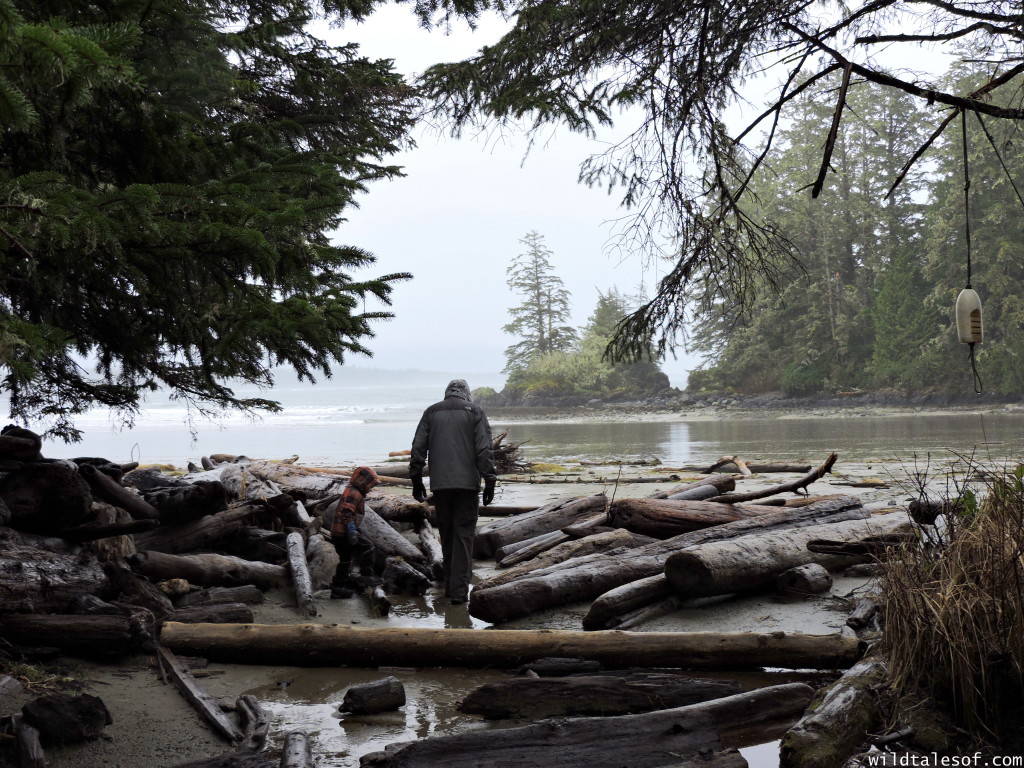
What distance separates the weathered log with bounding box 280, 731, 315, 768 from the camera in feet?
12.7

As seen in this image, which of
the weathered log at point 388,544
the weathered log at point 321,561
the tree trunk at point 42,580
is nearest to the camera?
the tree trunk at point 42,580

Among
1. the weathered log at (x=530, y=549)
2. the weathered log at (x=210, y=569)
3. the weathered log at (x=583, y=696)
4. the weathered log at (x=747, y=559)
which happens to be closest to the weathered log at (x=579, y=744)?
the weathered log at (x=583, y=696)

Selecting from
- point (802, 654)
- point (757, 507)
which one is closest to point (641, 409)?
point (757, 507)

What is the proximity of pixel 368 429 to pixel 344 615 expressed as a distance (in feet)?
141

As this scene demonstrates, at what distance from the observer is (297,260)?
5.35 meters

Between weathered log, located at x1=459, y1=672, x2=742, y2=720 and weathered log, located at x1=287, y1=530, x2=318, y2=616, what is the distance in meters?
2.88

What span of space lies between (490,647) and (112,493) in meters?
3.72

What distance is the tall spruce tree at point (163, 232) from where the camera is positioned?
173 inches

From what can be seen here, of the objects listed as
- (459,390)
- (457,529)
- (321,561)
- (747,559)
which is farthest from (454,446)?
(747,559)

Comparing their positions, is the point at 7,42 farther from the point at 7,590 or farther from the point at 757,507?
the point at 757,507

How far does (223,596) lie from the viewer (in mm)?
6906

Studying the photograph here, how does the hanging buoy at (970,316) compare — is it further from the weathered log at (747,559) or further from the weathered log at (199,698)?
the weathered log at (199,698)

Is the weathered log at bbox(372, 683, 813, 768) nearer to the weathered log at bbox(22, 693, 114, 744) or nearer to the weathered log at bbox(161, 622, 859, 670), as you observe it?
the weathered log at bbox(161, 622, 859, 670)

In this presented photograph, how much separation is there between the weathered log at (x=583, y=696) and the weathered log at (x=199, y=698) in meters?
1.26
